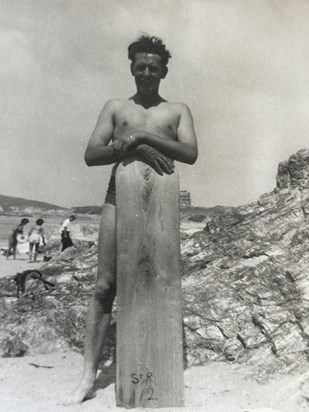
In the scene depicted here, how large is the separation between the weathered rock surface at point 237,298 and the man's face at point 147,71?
2.19 metres

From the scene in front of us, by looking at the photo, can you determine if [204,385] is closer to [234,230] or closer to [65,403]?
[65,403]

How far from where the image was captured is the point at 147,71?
3.42 meters

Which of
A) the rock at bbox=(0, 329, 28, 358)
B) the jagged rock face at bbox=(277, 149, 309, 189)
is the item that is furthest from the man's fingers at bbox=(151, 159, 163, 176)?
the jagged rock face at bbox=(277, 149, 309, 189)

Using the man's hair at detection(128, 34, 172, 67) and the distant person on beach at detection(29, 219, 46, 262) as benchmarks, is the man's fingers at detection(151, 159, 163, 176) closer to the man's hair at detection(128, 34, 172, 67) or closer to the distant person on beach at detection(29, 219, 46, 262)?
the man's hair at detection(128, 34, 172, 67)

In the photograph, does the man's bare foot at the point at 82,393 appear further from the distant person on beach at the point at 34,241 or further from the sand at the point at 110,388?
the distant person on beach at the point at 34,241

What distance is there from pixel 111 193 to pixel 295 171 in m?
2.74

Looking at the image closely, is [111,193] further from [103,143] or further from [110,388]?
[110,388]

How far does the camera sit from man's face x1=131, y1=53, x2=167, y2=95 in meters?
3.42

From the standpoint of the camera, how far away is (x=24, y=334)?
452cm

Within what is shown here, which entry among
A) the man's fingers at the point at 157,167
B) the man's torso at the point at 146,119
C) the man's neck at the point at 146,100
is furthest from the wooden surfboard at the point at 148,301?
the man's neck at the point at 146,100

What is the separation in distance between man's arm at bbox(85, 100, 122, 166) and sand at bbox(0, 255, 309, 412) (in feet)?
5.62

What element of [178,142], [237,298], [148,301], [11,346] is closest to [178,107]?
[178,142]

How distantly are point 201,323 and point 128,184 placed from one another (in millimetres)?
1778

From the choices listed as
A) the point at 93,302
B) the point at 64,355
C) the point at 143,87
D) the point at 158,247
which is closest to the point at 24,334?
the point at 64,355
